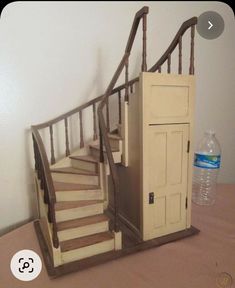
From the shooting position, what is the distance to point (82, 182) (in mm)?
2529

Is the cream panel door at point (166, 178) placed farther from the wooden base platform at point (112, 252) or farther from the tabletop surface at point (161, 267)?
the tabletop surface at point (161, 267)

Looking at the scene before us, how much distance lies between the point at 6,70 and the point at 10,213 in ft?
5.82

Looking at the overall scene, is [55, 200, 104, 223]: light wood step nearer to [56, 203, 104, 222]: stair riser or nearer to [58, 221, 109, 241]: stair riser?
[56, 203, 104, 222]: stair riser

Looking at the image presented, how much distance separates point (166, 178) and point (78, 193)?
91cm

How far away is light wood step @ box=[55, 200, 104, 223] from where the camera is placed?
2137 mm

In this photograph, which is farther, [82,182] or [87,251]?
[82,182]

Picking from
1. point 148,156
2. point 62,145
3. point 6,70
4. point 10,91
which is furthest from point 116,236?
point 6,70

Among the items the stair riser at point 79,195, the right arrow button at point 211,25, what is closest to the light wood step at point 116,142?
the stair riser at point 79,195

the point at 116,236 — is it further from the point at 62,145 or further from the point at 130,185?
the point at 62,145

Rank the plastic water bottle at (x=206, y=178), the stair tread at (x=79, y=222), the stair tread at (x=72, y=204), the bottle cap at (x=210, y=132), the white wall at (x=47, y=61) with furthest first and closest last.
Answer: the bottle cap at (x=210, y=132) < the plastic water bottle at (x=206, y=178) < the white wall at (x=47, y=61) < the stair tread at (x=72, y=204) < the stair tread at (x=79, y=222)

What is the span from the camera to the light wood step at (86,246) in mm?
1917

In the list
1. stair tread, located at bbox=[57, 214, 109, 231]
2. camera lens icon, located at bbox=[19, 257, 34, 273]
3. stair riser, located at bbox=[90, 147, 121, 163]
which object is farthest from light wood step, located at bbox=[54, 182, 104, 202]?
camera lens icon, located at bbox=[19, 257, 34, 273]

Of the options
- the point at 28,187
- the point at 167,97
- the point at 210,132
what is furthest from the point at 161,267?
the point at 210,132

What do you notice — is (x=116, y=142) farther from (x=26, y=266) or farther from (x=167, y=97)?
(x=26, y=266)
